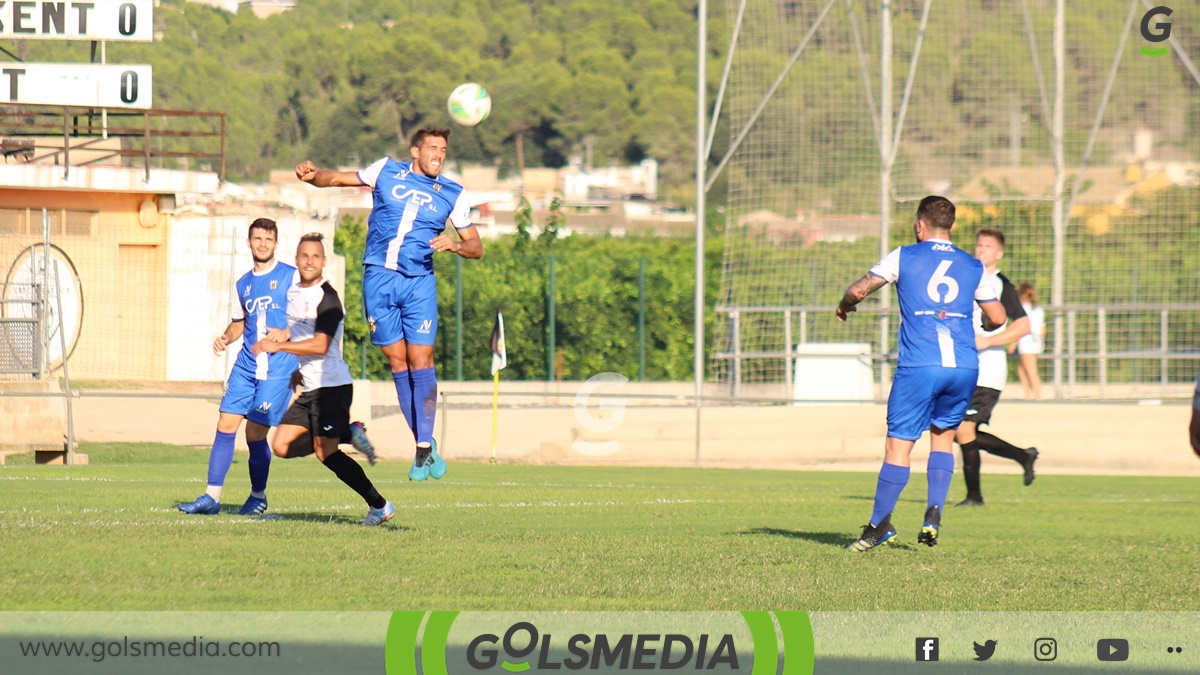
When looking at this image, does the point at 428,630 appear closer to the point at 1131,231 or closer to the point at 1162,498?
the point at 1162,498

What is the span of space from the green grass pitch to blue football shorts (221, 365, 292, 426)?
0.64 metres

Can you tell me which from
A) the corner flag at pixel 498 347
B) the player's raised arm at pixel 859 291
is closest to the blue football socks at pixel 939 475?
the player's raised arm at pixel 859 291

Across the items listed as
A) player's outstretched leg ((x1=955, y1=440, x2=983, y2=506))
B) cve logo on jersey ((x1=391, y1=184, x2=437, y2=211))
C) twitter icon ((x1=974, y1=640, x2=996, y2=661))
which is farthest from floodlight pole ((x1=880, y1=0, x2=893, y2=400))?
twitter icon ((x1=974, y1=640, x2=996, y2=661))

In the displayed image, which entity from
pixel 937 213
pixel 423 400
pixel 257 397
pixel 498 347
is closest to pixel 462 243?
pixel 423 400

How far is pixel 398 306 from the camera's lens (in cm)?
985

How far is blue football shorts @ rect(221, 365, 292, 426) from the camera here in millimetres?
9359

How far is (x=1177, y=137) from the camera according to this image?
34844mm

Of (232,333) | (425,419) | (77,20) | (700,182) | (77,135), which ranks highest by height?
(77,20)

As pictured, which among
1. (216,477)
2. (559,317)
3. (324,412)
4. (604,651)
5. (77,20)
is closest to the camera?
(604,651)

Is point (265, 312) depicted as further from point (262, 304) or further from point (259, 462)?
point (259, 462)

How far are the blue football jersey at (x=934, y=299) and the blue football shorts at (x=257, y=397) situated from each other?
3.76 m

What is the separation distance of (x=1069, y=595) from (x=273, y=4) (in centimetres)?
11945

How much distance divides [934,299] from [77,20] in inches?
794

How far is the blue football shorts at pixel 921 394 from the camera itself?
8398 mm
